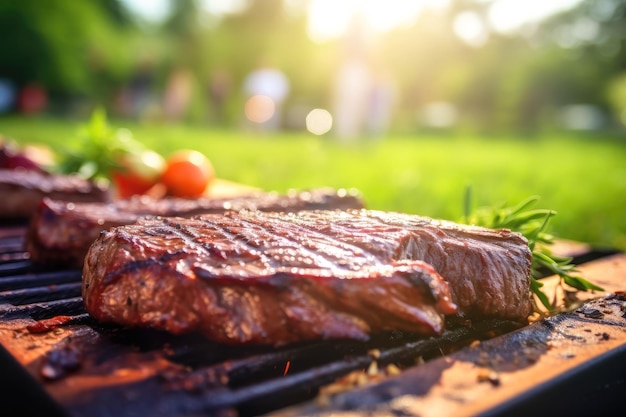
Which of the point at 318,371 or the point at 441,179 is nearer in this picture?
the point at 318,371

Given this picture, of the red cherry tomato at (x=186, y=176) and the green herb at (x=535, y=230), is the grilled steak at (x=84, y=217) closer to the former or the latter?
the green herb at (x=535, y=230)

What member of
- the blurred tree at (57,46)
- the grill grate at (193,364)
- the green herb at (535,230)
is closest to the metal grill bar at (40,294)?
the grill grate at (193,364)

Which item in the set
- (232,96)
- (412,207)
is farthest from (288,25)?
(412,207)

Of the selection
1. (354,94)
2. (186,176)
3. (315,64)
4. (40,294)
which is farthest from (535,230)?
(315,64)

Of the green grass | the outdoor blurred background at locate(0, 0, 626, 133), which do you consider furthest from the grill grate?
the outdoor blurred background at locate(0, 0, 626, 133)

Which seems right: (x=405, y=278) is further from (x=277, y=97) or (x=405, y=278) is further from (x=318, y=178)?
(x=277, y=97)

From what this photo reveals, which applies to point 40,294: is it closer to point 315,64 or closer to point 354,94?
point 354,94
